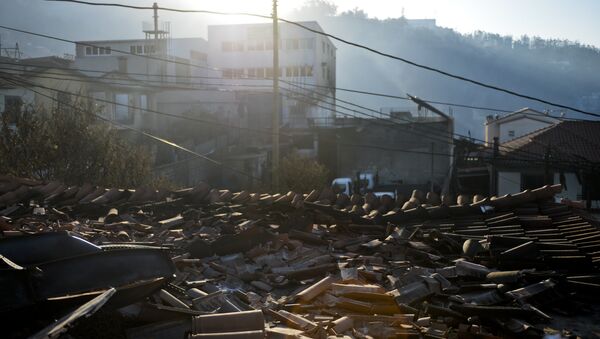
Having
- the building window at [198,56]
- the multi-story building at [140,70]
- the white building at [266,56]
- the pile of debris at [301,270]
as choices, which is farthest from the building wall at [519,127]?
the pile of debris at [301,270]

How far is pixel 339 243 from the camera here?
8797mm

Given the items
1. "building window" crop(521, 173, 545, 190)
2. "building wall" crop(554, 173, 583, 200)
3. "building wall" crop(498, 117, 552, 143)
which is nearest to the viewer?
"building wall" crop(554, 173, 583, 200)

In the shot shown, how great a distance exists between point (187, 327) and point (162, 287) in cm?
71

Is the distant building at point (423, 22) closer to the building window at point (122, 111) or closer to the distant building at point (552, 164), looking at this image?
the building window at point (122, 111)

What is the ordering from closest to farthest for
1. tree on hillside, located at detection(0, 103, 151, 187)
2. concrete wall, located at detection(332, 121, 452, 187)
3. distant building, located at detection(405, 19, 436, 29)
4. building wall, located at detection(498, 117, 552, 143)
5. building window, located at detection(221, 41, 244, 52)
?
tree on hillside, located at detection(0, 103, 151, 187), concrete wall, located at detection(332, 121, 452, 187), building wall, located at detection(498, 117, 552, 143), building window, located at detection(221, 41, 244, 52), distant building, located at detection(405, 19, 436, 29)

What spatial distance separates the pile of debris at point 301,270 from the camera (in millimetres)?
5203

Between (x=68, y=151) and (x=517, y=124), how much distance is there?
4331 cm

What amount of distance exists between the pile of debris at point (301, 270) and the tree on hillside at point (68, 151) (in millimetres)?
18220

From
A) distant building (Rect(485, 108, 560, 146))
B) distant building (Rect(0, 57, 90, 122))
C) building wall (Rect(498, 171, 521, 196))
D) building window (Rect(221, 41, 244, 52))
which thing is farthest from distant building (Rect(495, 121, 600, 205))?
building window (Rect(221, 41, 244, 52))

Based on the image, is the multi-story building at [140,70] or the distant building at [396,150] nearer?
the multi-story building at [140,70]

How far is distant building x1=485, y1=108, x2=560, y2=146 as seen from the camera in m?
55.3

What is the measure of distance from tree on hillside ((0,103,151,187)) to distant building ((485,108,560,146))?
119ft

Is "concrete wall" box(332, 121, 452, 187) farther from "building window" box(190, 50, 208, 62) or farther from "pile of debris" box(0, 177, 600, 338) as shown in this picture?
"pile of debris" box(0, 177, 600, 338)

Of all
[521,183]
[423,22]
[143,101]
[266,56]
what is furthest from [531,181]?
[423,22]
